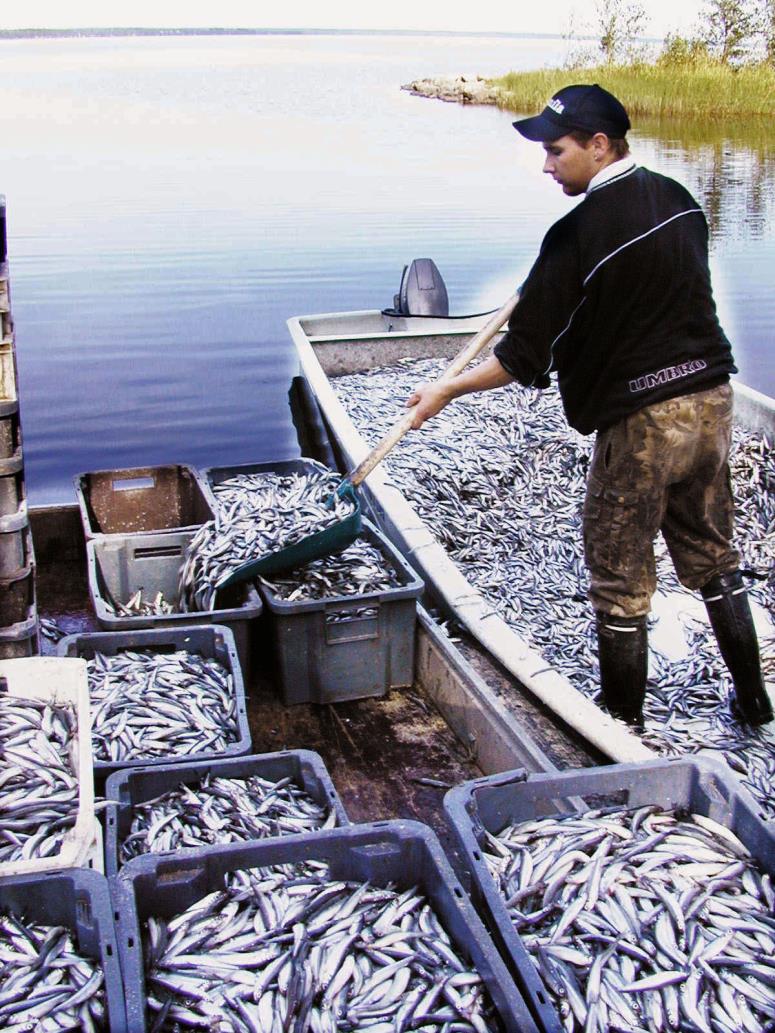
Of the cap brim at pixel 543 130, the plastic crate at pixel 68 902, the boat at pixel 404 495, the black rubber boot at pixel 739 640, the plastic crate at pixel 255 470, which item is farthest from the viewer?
the plastic crate at pixel 255 470

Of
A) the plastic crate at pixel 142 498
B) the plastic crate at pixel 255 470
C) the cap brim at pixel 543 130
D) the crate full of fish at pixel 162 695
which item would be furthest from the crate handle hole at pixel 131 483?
the cap brim at pixel 543 130

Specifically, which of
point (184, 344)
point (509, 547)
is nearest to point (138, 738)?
point (509, 547)

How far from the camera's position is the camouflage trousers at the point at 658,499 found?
372 cm

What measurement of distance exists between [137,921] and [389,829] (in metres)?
0.66

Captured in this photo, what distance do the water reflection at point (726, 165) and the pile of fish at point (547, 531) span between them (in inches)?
574

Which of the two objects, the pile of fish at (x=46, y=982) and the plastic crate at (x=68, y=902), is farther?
the plastic crate at (x=68, y=902)

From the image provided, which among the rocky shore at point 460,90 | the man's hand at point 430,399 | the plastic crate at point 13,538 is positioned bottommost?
the plastic crate at point 13,538

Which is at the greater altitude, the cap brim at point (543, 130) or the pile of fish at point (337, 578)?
the cap brim at point (543, 130)

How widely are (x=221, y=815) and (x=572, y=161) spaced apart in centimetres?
253

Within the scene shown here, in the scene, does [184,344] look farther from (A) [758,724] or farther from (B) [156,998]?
(B) [156,998]

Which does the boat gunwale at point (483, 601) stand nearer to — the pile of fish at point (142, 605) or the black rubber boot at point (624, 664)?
the black rubber boot at point (624, 664)

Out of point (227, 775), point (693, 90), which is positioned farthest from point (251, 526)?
point (693, 90)

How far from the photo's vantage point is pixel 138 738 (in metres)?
3.58

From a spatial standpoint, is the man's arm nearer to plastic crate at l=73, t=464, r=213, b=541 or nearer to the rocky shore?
plastic crate at l=73, t=464, r=213, b=541
